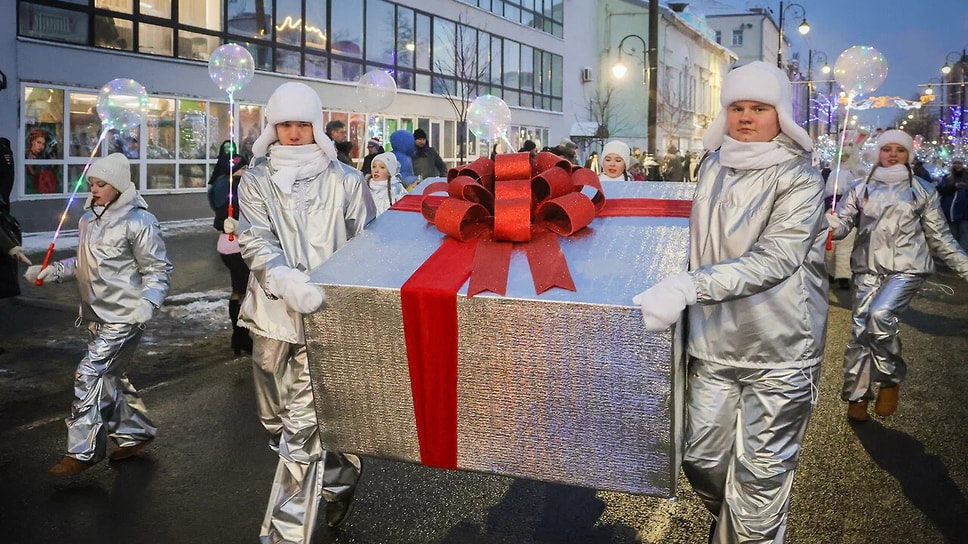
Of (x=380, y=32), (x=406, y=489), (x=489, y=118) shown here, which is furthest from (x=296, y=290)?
(x=380, y=32)

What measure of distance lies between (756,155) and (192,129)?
18.1 m

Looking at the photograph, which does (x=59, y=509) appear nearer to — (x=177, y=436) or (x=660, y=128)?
(x=177, y=436)

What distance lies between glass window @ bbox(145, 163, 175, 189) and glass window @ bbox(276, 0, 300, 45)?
4.64m

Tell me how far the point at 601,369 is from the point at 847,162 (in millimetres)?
13460

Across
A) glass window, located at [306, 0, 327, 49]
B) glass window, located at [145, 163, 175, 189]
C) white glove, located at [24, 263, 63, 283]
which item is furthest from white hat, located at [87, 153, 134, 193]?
glass window, located at [306, 0, 327, 49]

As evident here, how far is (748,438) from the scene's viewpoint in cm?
320

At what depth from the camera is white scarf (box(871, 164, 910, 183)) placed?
21.0 ft

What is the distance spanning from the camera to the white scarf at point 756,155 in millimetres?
3154

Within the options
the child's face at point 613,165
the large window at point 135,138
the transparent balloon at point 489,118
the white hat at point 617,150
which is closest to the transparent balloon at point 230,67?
the large window at point 135,138

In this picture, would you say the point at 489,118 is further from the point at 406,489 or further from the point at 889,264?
the point at 406,489

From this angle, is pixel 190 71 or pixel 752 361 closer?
pixel 752 361

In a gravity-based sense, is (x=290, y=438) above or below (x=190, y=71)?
below

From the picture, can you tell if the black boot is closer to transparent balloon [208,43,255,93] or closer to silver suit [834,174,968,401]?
transparent balloon [208,43,255,93]

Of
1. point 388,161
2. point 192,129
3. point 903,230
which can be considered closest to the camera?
point 903,230
